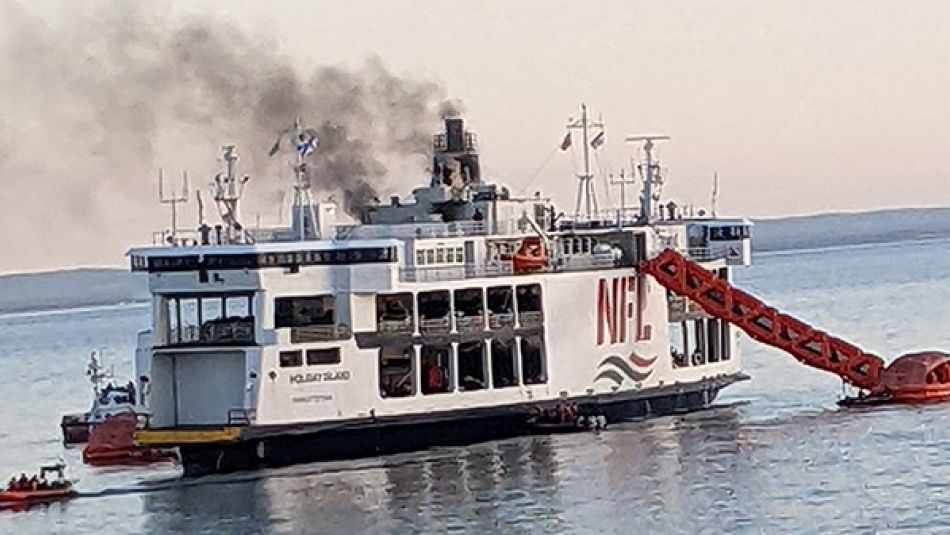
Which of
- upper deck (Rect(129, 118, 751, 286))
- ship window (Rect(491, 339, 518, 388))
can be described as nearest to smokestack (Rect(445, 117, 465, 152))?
upper deck (Rect(129, 118, 751, 286))

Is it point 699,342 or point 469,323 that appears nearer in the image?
point 469,323

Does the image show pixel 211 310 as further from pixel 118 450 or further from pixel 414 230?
pixel 414 230

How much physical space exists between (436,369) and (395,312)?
183 centimetres

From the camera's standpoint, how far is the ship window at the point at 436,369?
58938 millimetres

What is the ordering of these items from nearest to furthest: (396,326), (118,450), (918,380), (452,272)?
(396,326) < (452,272) < (118,450) < (918,380)

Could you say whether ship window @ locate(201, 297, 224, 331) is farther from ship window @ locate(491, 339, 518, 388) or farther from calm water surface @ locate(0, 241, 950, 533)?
ship window @ locate(491, 339, 518, 388)

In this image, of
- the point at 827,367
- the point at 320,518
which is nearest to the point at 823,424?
the point at 827,367

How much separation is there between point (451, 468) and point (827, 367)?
15741mm

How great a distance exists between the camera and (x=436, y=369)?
5938 cm

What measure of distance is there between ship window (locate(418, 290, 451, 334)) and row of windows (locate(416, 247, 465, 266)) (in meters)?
0.99

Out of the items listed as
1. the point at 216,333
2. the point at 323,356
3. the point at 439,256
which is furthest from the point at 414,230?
the point at 216,333

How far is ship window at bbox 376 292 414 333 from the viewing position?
190 ft

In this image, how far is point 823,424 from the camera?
62969 mm

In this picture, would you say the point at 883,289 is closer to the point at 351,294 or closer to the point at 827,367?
the point at 827,367
